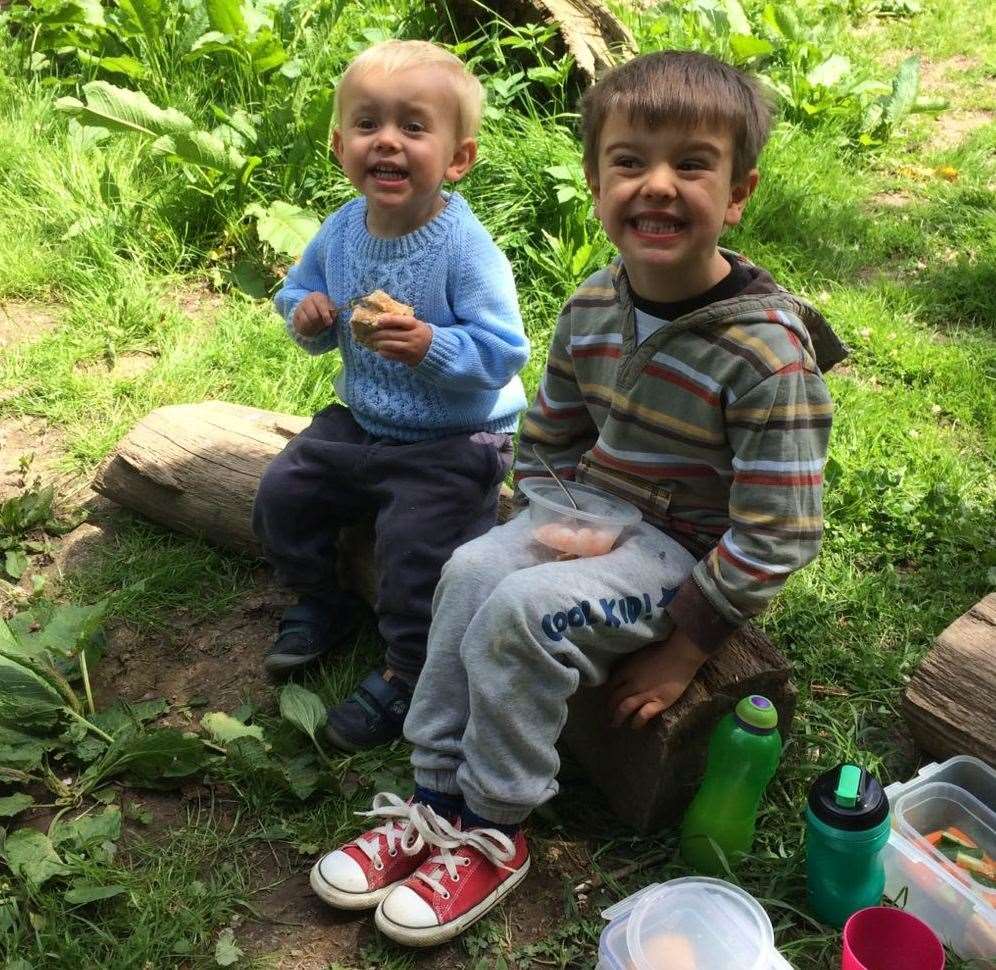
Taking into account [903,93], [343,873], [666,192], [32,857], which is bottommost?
[32,857]

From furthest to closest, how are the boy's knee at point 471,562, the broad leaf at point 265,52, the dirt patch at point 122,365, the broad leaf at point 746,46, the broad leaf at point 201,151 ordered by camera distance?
the broad leaf at point 746,46
the broad leaf at point 265,52
the broad leaf at point 201,151
the dirt patch at point 122,365
the boy's knee at point 471,562

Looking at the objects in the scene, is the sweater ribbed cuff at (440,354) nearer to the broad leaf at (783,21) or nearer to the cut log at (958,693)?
the cut log at (958,693)

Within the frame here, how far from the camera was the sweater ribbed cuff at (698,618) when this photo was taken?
2107mm

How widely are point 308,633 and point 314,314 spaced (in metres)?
0.78

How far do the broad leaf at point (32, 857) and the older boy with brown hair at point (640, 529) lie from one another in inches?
20.5

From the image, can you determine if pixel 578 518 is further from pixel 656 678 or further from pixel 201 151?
pixel 201 151

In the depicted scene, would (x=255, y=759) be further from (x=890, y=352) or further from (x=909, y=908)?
(x=890, y=352)

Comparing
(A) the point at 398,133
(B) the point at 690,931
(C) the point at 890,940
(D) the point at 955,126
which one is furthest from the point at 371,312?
(D) the point at 955,126

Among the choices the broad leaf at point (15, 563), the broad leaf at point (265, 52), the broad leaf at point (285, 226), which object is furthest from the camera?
the broad leaf at point (265, 52)

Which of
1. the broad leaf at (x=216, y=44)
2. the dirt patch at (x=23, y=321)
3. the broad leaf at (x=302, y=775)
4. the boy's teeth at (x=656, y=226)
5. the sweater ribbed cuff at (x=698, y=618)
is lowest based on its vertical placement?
the broad leaf at (x=302, y=775)

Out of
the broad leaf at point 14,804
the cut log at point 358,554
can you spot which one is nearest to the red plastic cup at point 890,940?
the cut log at point 358,554

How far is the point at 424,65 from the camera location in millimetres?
2561

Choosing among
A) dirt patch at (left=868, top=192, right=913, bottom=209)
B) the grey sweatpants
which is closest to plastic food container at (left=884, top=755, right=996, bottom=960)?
the grey sweatpants

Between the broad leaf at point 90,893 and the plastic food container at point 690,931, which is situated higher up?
the plastic food container at point 690,931
